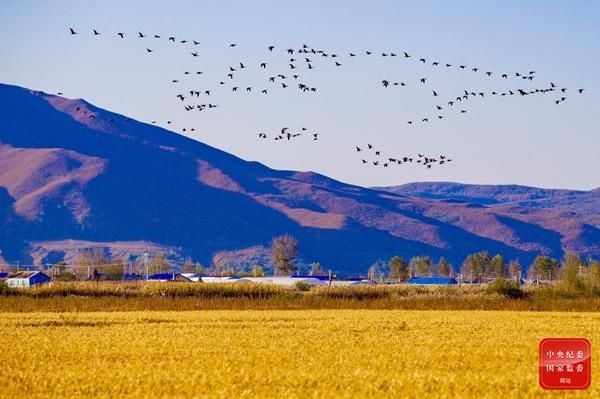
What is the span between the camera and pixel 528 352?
3972 centimetres

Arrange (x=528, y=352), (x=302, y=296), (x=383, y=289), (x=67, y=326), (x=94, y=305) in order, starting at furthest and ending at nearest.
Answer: (x=383, y=289)
(x=302, y=296)
(x=94, y=305)
(x=67, y=326)
(x=528, y=352)

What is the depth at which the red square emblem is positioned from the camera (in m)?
26.2

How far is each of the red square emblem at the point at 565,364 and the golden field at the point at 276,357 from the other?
11.7 inches

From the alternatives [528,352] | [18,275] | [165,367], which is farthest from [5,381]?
[18,275]

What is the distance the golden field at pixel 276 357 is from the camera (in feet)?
93.0

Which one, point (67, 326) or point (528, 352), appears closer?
point (528, 352)

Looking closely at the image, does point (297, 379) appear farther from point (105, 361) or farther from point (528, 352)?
point (528, 352)

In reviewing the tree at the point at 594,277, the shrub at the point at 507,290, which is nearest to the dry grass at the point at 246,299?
the shrub at the point at 507,290

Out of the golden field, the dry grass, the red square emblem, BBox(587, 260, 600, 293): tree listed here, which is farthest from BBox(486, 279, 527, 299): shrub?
the red square emblem

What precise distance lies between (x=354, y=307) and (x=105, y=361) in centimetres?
4772

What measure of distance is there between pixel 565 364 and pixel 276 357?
11.5 metres

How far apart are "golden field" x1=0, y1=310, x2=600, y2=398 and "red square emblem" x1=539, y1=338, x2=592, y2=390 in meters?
0.30

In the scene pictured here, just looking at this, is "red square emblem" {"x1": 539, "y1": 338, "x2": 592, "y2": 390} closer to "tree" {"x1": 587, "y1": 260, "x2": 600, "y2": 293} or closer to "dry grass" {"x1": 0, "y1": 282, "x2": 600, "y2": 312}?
"dry grass" {"x1": 0, "y1": 282, "x2": 600, "y2": 312}

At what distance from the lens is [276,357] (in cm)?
3653
